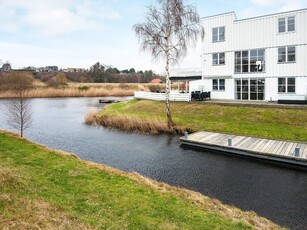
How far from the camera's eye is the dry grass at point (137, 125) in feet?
64.9

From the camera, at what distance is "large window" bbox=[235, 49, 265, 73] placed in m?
24.4

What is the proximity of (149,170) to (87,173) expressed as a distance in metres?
3.46

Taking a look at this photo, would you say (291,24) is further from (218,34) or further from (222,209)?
(222,209)

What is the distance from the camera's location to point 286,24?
74.9 feet

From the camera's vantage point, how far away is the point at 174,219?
6004 mm

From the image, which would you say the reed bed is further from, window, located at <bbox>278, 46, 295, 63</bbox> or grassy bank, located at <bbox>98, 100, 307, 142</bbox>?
window, located at <bbox>278, 46, 295, 63</bbox>

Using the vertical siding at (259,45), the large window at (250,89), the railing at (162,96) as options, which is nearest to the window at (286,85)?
the vertical siding at (259,45)

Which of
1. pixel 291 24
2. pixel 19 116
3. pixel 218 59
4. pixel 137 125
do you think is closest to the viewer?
pixel 19 116

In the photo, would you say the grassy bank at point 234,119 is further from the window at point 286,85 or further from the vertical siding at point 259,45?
the vertical siding at point 259,45

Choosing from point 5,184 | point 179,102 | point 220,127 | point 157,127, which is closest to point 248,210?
point 5,184

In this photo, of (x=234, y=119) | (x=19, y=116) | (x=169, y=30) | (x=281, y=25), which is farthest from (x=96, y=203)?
(x=281, y=25)

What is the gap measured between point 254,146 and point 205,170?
11.9 ft

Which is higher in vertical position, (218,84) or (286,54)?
(286,54)

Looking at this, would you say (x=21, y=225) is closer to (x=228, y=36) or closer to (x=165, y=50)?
(x=165, y=50)
